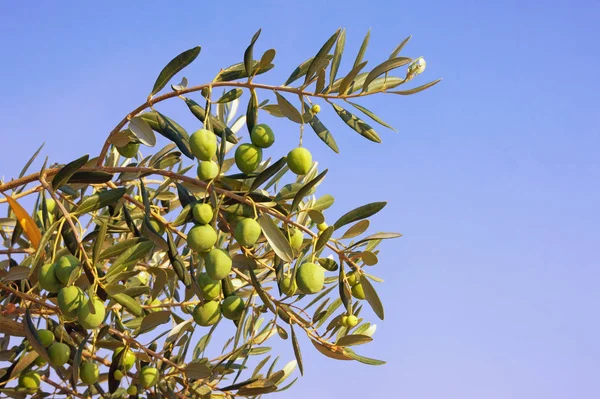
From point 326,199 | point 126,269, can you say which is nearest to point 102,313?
point 126,269

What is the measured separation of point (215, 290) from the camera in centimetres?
264

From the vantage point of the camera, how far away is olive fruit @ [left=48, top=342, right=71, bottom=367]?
288 centimetres

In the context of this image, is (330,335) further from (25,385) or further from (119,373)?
(25,385)

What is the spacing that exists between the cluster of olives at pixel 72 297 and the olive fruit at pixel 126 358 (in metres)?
1.00

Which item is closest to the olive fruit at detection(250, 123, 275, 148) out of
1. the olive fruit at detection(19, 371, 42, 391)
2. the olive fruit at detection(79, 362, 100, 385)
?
the olive fruit at detection(79, 362, 100, 385)

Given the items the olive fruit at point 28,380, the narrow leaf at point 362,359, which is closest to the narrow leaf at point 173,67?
the narrow leaf at point 362,359

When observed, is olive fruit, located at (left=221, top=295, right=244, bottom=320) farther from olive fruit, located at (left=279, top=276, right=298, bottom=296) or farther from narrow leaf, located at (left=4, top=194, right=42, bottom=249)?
narrow leaf, located at (left=4, top=194, right=42, bottom=249)

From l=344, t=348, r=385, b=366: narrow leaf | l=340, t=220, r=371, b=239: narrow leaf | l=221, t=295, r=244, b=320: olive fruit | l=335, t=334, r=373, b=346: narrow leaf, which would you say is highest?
l=340, t=220, r=371, b=239: narrow leaf

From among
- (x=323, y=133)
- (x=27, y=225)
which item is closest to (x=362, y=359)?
(x=323, y=133)

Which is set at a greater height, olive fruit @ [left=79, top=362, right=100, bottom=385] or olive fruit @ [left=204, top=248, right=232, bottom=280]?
olive fruit @ [left=204, top=248, right=232, bottom=280]

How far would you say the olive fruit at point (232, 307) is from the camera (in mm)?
2670

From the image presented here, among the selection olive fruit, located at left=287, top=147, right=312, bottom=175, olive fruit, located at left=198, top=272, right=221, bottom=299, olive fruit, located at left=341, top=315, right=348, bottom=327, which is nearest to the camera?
olive fruit, located at left=287, top=147, right=312, bottom=175

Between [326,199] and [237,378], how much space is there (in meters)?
1.30

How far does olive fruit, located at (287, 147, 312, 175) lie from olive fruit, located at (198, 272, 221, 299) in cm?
52
